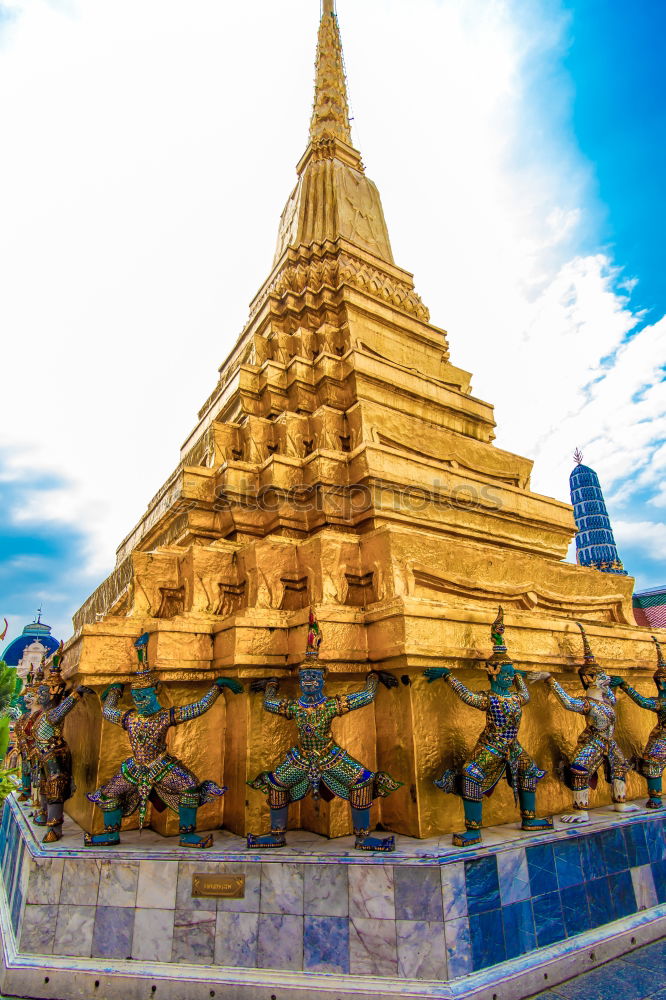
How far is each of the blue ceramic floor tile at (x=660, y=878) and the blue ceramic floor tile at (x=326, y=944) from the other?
138 inches

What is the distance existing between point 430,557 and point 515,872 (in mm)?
3096

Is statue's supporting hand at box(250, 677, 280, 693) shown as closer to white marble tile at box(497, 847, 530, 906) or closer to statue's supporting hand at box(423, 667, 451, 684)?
statue's supporting hand at box(423, 667, 451, 684)

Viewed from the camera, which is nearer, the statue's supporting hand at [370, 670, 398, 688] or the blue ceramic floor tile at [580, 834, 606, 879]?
the blue ceramic floor tile at [580, 834, 606, 879]

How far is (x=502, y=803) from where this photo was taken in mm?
5715

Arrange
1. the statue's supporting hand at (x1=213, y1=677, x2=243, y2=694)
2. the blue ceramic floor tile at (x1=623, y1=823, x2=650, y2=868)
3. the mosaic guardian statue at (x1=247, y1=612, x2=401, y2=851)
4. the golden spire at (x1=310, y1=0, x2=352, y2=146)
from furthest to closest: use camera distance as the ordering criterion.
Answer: the golden spire at (x1=310, y1=0, x2=352, y2=146), the statue's supporting hand at (x1=213, y1=677, x2=243, y2=694), the blue ceramic floor tile at (x1=623, y1=823, x2=650, y2=868), the mosaic guardian statue at (x1=247, y1=612, x2=401, y2=851)

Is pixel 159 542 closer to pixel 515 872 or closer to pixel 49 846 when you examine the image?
pixel 49 846

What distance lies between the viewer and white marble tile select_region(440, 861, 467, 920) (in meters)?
4.07

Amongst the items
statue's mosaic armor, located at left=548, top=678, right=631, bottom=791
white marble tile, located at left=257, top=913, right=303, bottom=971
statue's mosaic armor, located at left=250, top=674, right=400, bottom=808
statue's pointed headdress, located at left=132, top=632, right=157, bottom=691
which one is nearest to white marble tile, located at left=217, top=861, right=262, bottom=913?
white marble tile, located at left=257, top=913, right=303, bottom=971

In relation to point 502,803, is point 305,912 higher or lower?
lower

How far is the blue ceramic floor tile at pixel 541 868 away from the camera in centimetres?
463

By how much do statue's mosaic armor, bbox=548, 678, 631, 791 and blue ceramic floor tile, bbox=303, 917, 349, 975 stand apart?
3.20m

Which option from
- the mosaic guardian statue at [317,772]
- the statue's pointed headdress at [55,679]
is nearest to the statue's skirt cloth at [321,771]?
the mosaic guardian statue at [317,772]

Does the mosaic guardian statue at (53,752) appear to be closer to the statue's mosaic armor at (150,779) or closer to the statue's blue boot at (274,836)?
the statue's mosaic armor at (150,779)

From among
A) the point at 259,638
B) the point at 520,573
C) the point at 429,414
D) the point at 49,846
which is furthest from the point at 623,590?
the point at 49,846
